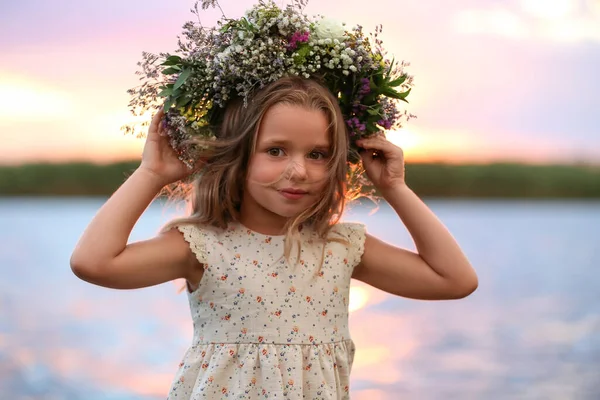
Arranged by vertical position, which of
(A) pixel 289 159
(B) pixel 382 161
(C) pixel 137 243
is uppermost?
(B) pixel 382 161

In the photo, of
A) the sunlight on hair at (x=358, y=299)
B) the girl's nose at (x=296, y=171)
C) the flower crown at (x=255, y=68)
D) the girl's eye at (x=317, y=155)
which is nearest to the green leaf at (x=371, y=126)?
the flower crown at (x=255, y=68)

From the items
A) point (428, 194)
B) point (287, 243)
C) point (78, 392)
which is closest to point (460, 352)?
point (78, 392)

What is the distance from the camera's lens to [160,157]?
2494mm

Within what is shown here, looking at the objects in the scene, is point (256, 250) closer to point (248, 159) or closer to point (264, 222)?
point (264, 222)

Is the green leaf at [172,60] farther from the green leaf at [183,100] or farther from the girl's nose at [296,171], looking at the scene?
the girl's nose at [296,171]

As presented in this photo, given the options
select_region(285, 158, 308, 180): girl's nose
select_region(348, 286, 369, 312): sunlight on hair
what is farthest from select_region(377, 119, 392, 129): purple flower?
select_region(348, 286, 369, 312): sunlight on hair

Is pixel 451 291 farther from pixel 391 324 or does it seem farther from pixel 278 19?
pixel 391 324

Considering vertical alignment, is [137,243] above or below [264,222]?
below

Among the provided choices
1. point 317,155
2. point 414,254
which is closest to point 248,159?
point 317,155

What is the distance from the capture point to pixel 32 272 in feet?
26.5

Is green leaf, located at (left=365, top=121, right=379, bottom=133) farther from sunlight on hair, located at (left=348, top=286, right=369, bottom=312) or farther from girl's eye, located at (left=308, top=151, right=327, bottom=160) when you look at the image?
sunlight on hair, located at (left=348, top=286, right=369, bottom=312)

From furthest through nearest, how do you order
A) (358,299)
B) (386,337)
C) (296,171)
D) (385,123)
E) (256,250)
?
(358,299) < (386,337) < (385,123) < (256,250) < (296,171)

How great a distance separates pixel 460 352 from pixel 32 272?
173 inches

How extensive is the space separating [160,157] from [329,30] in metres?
0.60
